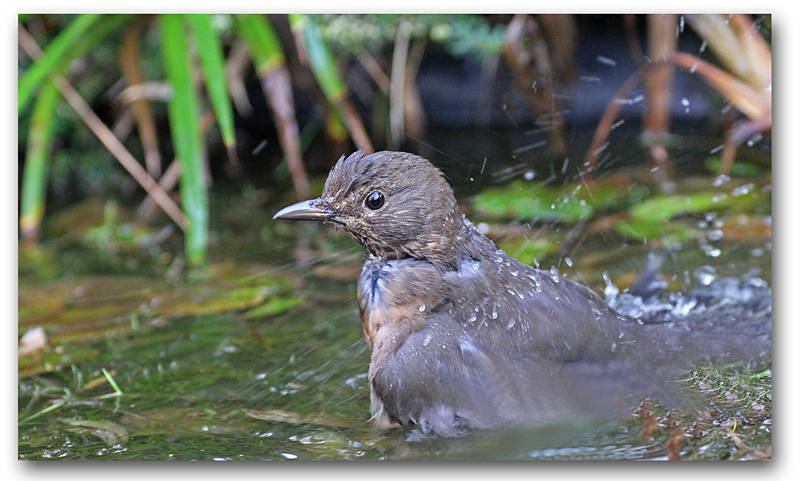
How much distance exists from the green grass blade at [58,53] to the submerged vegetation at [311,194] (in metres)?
0.01

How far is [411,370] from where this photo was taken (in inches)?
106

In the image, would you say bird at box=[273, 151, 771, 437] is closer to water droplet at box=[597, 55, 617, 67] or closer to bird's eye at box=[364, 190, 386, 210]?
bird's eye at box=[364, 190, 386, 210]

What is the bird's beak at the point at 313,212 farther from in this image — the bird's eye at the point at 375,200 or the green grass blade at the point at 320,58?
the green grass blade at the point at 320,58

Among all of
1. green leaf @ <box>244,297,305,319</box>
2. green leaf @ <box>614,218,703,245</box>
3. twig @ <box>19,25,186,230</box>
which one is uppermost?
twig @ <box>19,25,186,230</box>

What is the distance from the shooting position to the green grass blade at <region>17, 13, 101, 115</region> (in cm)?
405

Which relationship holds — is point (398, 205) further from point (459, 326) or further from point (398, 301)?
point (459, 326)

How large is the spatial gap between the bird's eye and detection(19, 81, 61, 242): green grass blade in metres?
1.93

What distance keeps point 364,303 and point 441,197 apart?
0.41 meters

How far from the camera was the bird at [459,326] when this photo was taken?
2.72m

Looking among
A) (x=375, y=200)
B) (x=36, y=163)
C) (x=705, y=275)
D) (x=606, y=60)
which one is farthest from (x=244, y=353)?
(x=606, y=60)

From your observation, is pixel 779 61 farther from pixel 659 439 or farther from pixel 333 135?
pixel 333 135

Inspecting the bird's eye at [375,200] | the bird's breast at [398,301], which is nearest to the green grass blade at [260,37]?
the bird's eye at [375,200]

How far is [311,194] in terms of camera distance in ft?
16.2

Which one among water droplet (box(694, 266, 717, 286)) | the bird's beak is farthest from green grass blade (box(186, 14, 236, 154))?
water droplet (box(694, 266, 717, 286))
